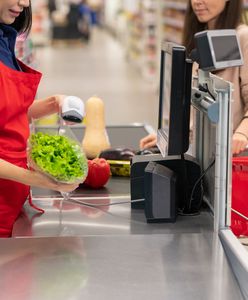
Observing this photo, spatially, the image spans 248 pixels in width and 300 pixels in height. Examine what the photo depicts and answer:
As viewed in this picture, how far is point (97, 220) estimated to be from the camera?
6.86ft

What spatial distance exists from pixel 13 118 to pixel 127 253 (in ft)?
1.82

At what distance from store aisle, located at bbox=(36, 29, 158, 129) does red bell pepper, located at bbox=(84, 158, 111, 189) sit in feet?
17.3

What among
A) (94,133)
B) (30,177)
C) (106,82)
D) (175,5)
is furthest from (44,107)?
(106,82)

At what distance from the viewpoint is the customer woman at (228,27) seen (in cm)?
281

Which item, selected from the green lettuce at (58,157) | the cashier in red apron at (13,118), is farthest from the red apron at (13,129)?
the green lettuce at (58,157)

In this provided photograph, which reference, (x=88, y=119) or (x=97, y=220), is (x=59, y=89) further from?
(x=97, y=220)

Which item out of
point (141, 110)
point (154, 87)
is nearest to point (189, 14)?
point (141, 110)

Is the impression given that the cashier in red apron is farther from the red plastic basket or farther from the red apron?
the red plastic basket

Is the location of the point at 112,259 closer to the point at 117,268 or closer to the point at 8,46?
the point at 117,268

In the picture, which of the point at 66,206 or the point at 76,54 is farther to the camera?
the point at 76,54

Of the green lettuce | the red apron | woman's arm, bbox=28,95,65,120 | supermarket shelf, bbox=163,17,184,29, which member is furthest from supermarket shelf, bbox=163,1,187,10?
the green lettuce

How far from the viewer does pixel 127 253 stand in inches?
69.6

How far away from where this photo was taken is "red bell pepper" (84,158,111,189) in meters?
2.43

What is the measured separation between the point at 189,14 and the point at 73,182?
166cm
